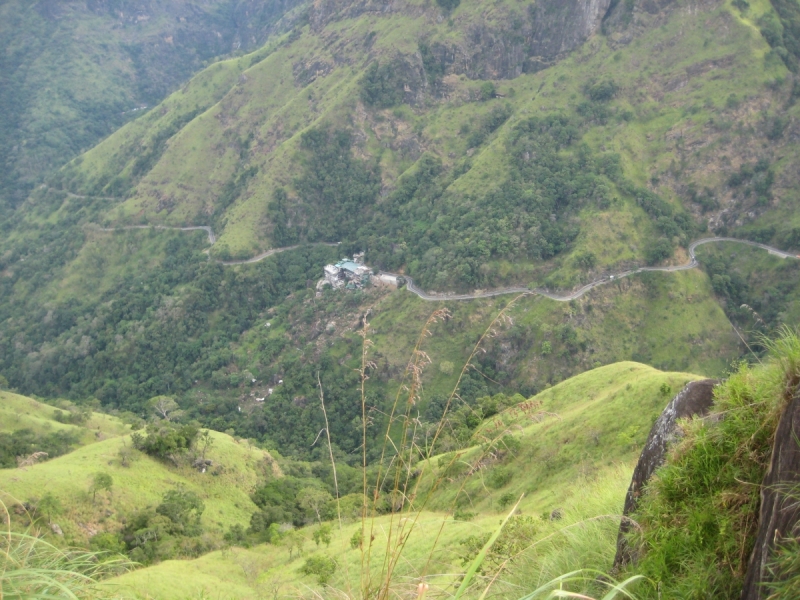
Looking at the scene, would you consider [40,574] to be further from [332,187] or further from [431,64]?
[431,64]

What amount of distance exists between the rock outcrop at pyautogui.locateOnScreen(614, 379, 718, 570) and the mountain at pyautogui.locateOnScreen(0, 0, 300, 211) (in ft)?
532

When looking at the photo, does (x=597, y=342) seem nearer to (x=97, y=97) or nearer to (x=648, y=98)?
(x=648, y=98)

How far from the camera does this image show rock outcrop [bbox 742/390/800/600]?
4.38 meters

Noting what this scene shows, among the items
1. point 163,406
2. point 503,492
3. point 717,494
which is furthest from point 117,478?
point 717,494

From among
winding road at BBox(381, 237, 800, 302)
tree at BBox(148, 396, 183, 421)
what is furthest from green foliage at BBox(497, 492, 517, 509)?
tree at BBox(148, 396, 183, 421)

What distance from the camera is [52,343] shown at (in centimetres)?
8512

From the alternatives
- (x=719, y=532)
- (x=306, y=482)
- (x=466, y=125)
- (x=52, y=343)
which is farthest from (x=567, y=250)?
(x=52, y=343)

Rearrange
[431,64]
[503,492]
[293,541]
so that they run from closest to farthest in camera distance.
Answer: [293,541]
[503,492]
[431,64]

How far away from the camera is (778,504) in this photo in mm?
4539

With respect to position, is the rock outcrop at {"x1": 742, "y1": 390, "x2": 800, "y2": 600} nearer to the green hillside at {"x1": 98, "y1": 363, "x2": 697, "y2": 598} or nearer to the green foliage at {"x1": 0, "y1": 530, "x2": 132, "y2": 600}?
the green foliage at {"x1": 0, "y1": 530, "x2": 132, "y2": 600}

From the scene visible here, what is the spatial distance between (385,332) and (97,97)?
14716 centimetres

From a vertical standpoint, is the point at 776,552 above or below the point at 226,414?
above

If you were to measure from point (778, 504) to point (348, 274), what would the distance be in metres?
77.7

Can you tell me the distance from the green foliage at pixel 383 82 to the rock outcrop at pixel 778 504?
98421 mm
